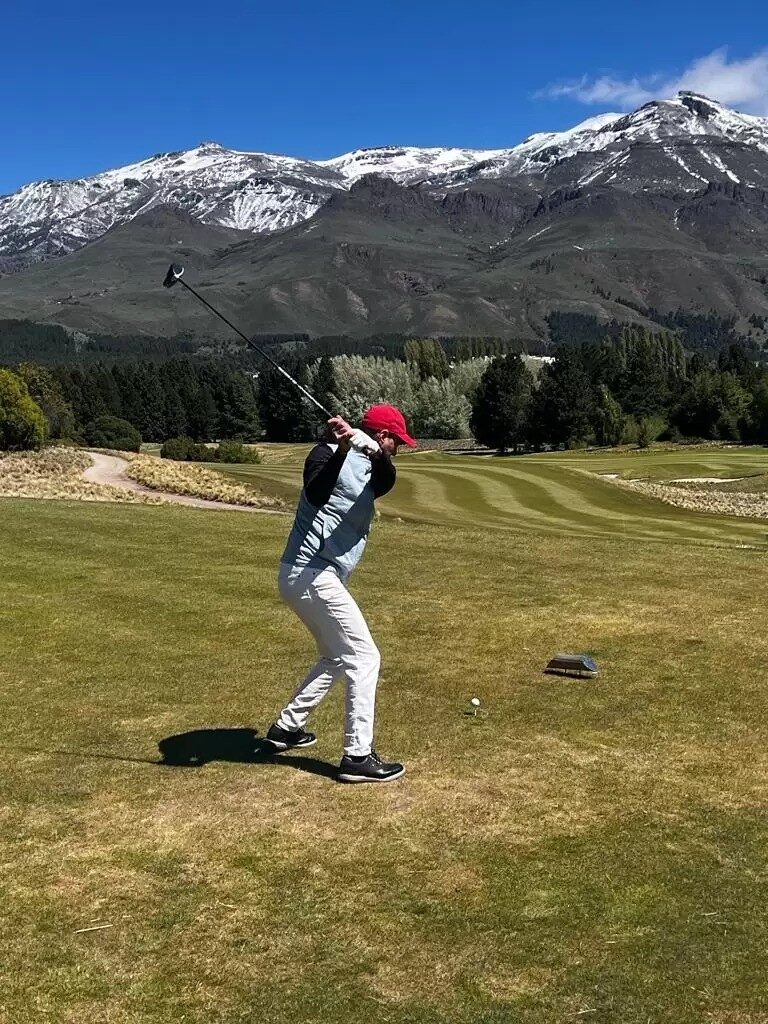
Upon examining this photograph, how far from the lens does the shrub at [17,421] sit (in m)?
62.5

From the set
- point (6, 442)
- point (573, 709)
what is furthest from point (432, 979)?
point (6, 442)

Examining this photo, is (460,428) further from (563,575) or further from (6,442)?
(563,575)

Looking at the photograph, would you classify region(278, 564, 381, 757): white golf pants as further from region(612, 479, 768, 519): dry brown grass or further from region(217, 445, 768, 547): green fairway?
region(612, 479, 768, 519): dry brown grass

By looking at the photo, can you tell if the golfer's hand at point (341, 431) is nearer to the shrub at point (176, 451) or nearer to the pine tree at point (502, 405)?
the shrub at point (176, 451)

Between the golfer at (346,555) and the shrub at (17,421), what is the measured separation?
2258 inches

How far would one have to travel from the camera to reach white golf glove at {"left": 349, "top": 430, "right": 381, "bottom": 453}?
8.64m

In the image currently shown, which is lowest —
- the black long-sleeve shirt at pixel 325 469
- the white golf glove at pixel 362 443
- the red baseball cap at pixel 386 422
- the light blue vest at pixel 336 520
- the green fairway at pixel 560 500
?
the green fairway at pixel 560 500

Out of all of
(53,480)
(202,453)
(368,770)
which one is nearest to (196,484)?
(53,480)

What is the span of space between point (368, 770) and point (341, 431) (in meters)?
3.19

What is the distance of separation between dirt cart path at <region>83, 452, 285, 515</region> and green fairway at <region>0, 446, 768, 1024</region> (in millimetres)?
25261

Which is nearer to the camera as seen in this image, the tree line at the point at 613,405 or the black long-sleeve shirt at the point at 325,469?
the black long-sleeve shirt at the point at 325,469

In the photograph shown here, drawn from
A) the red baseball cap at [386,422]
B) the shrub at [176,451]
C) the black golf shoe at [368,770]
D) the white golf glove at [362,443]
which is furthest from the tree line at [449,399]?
the black golf shoe at [368,770]

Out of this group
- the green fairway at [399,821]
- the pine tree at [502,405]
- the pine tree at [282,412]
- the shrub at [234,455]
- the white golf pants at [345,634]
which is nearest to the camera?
the green fairway at [399,821]

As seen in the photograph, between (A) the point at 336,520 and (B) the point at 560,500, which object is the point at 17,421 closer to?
(B) the point at 560,500
